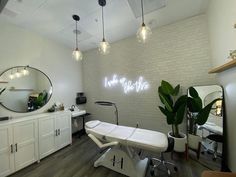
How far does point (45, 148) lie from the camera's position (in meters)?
2.77

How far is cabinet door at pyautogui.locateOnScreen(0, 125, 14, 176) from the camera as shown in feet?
A: 6.90

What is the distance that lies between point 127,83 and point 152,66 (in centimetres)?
85

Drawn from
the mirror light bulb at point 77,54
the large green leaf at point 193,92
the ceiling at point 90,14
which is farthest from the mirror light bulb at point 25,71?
the large green leaf at point 193,92

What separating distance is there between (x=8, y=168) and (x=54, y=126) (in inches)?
40.6

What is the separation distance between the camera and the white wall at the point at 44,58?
2621 millimetres

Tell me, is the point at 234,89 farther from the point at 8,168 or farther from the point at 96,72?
the point at 8,168

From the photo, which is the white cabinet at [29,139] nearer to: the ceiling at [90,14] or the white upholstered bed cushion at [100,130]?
the white upholstered bed cushion at [100,130]

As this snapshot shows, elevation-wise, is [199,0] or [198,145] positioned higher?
[199,0]

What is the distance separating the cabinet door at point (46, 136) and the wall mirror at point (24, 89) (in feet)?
1.71

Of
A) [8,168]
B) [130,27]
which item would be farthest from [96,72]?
[8,168]

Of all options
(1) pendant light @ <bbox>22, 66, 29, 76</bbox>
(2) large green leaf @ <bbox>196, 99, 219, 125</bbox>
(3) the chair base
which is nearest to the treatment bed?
(3) the chair base

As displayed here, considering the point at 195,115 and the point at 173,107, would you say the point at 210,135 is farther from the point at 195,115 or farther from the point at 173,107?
the point at 173,107

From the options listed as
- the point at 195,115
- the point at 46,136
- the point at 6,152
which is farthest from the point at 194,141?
the point at 6,152

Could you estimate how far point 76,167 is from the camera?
237cm
